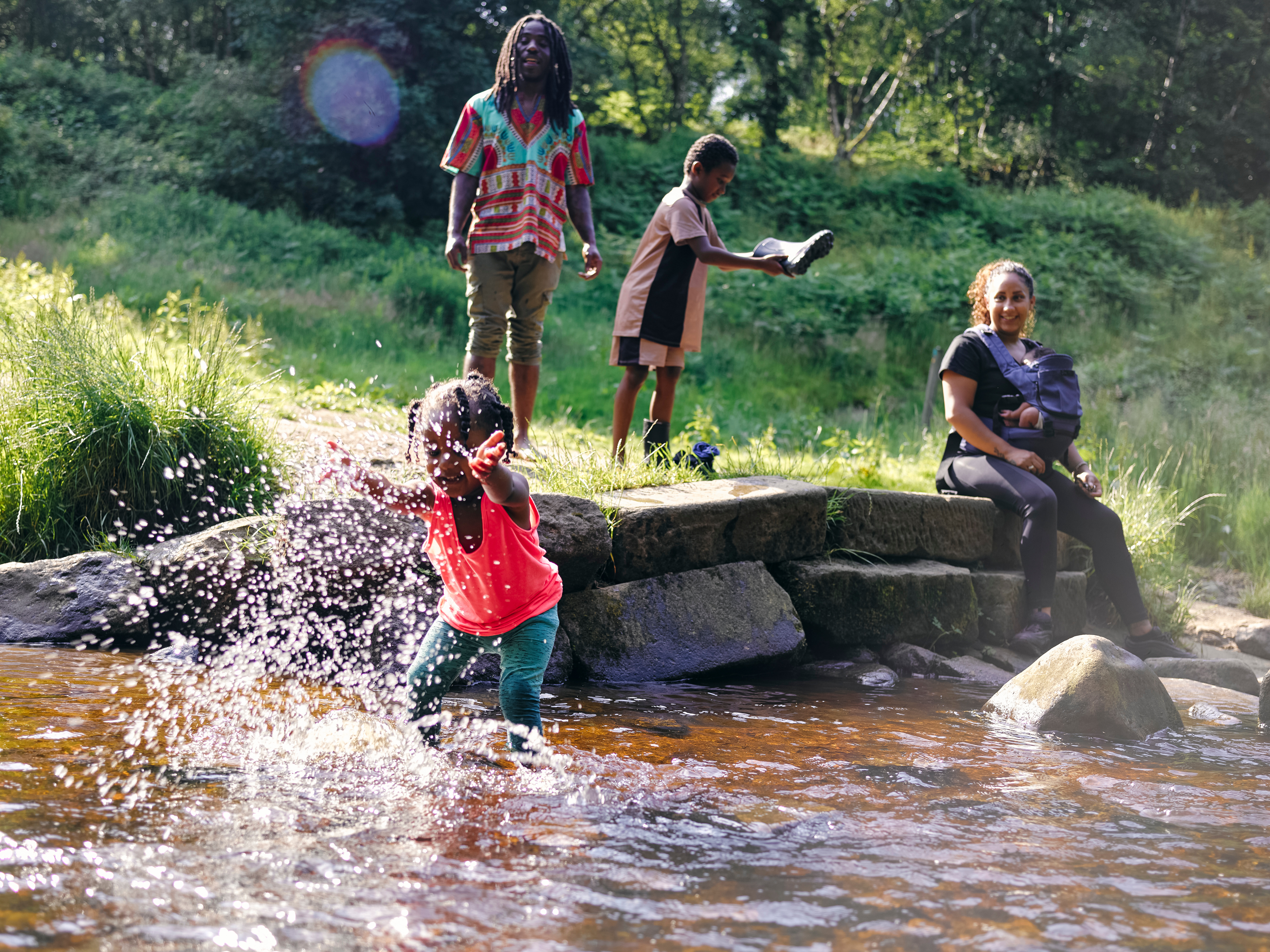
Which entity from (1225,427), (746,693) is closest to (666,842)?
(746,693)

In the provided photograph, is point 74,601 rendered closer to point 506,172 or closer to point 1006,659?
point 506,172

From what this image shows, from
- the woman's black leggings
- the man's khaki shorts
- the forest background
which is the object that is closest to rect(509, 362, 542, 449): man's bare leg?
the man's khaki shorts

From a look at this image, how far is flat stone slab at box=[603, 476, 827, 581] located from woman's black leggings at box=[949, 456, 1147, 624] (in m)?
1.05

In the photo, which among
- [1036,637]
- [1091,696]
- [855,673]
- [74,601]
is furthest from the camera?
[1036,637]

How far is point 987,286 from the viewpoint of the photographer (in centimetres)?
586

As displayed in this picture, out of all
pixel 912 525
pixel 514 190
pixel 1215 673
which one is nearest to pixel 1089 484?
pixel 912 525

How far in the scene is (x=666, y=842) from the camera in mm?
2660

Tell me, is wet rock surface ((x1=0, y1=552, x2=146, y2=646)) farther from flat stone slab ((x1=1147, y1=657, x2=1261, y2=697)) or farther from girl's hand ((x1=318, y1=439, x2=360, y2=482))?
flat stone slab ((x1=1147, y1=657, x2=1261, y2=697))

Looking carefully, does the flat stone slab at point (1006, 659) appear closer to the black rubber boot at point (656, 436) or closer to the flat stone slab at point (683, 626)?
the flat stone slab at point (683, 626)

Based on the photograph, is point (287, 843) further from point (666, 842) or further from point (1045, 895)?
point (1045, 895)

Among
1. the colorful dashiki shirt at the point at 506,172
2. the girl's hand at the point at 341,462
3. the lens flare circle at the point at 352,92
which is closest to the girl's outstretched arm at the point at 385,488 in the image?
the girl's hand at the point at 341,462

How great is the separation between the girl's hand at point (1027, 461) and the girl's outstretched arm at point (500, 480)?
11.4 feet

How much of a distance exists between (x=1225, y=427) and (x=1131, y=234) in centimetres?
922

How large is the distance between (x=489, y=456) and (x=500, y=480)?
6.9 inches
